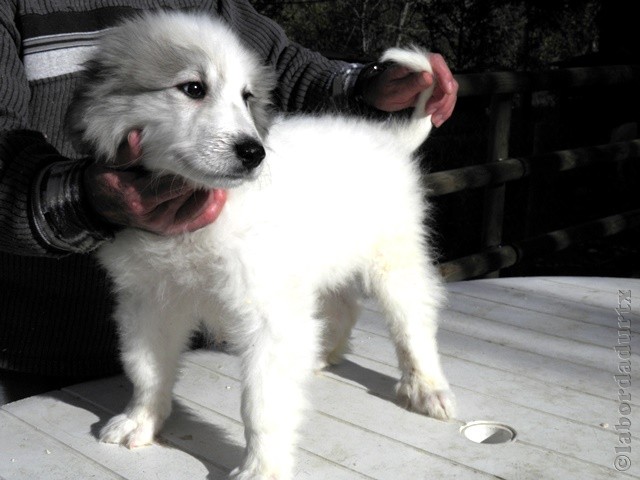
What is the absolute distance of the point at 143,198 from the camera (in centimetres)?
171

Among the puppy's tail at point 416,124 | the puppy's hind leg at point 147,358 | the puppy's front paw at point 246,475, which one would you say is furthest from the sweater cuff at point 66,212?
the puppy's tail at point 416,124

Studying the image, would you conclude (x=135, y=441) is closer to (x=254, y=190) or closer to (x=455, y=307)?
(x=254, y=190)

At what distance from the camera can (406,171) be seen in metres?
2.36

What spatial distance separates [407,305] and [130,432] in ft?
2.60

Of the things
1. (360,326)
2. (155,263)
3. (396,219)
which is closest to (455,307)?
(360,326)

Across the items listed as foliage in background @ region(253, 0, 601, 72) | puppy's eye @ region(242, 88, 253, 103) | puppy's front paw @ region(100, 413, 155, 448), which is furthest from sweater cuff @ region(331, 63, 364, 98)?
foliage in background @ region(253, 0, 601, 72)

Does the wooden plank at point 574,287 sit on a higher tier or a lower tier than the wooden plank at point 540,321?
higher

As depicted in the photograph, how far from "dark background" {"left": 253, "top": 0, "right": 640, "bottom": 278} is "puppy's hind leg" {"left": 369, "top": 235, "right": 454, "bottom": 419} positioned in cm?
431

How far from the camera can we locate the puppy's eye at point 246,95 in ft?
6.14

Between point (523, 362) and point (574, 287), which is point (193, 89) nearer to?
point (523, 362)

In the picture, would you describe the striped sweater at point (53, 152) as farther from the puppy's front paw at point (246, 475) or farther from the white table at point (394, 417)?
the puppy's front paw at point (246, 475)

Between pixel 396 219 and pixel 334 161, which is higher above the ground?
pixel 334 161

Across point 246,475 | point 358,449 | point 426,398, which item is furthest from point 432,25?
point 246,475

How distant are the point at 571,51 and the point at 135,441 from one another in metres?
7.93
